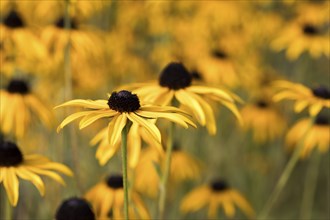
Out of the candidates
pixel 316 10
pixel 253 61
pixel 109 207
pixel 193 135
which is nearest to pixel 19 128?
pixel 109 207

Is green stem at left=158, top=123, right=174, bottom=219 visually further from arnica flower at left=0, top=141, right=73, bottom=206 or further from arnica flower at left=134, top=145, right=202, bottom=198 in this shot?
arnica flower at left=134, top=145, right=202, bottom=198

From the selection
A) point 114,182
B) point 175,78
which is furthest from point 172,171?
point 175,78

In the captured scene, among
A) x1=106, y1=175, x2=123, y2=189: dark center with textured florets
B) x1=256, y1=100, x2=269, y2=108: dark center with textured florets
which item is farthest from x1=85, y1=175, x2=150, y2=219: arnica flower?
x1=256, y1=100, x2=269, y2=108: dark center with textured florets

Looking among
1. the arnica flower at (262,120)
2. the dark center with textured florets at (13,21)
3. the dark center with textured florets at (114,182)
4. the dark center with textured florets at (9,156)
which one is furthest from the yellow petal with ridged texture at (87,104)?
the arnica flower at (262,120)

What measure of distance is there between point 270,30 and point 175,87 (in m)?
2.97

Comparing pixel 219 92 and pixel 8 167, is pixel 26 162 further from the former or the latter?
pixel 219 92

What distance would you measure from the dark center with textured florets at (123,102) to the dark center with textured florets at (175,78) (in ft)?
1.82

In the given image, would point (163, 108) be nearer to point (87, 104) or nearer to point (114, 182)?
point (87, 104)

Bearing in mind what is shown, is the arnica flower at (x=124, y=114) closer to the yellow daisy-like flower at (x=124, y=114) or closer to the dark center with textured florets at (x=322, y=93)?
the yellow daisy-like flower at (x=124, y=114)

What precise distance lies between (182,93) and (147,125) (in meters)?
0.65

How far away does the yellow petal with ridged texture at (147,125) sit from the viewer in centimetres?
171

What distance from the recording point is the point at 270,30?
17.2ft

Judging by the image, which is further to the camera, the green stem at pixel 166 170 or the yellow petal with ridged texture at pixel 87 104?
the green stem at pixel 166 170

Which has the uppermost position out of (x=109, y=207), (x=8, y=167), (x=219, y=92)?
(x=219, y=92)
